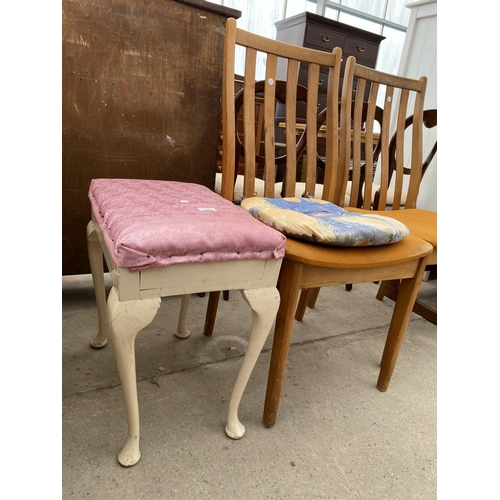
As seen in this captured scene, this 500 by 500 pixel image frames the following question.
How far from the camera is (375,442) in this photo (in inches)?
39.4

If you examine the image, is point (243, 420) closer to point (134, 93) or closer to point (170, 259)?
point (170, 259)

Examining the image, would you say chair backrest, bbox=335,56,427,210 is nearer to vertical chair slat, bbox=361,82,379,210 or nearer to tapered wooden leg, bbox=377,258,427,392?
vertical chair slat, bbox=361,82,379,210

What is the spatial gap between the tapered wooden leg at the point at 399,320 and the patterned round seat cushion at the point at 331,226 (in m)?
0.20

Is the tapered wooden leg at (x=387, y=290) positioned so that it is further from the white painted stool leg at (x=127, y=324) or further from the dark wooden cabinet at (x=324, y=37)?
the dark wooden cabinet at (x=324, y=37)

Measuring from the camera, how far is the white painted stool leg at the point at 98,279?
106cm

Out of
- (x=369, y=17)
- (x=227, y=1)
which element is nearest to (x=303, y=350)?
(x=227, y=1)

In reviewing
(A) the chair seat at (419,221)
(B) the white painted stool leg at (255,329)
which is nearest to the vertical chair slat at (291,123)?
(A) the chair seat at (419,221)

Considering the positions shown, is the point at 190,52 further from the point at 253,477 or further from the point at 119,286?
the point at 253,477

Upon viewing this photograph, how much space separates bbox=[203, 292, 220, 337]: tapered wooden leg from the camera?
1.32 meters

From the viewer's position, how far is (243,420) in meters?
1.02

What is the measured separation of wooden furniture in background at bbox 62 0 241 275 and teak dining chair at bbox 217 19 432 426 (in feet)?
0.81

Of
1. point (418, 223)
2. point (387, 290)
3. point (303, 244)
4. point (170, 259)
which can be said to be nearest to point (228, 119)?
point (303, 244)

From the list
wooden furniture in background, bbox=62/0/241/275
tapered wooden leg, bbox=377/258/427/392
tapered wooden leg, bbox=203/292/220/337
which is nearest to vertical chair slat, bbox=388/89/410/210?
tapered wooden leg, bbox=377/258/427/392

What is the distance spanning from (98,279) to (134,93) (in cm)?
67
